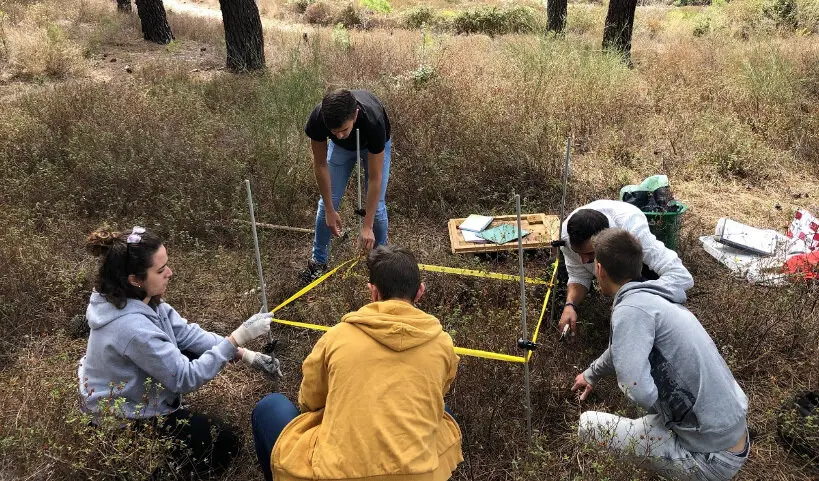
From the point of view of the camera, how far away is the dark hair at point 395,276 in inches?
78.7

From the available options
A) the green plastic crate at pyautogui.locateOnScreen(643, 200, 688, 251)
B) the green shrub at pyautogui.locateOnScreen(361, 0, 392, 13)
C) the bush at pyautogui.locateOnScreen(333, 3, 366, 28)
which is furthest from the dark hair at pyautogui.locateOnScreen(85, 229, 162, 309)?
the green shrub at pyautogui.locateOnScreen(361, 0, 392, 13)

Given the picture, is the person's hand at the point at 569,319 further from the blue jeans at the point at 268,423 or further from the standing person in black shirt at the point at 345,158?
the blue jeans at the point at 268,423

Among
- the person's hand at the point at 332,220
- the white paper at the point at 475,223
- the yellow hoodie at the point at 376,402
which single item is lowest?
the white paper at the point at 475,223

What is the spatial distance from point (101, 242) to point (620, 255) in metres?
2.16

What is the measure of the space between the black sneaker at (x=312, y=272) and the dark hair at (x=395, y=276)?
204cm

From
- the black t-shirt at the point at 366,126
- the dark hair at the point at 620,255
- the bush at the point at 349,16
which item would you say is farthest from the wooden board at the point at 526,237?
the bush at the point at 349,16

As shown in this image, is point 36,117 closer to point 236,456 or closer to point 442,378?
point 236,456

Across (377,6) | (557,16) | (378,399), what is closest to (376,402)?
(378,399)

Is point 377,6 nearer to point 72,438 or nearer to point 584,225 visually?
point 584,225

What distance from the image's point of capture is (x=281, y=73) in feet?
21.8

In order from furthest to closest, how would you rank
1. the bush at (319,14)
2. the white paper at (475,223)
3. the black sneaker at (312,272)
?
→ the bush at (319,14)
the white paper at (475,223)
the black sneaker at (312,272)

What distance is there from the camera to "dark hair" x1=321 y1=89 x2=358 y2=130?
120 inches

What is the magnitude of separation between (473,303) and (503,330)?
54 cm

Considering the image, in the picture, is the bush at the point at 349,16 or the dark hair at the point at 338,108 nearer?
the dark hair at the point at 338,108
